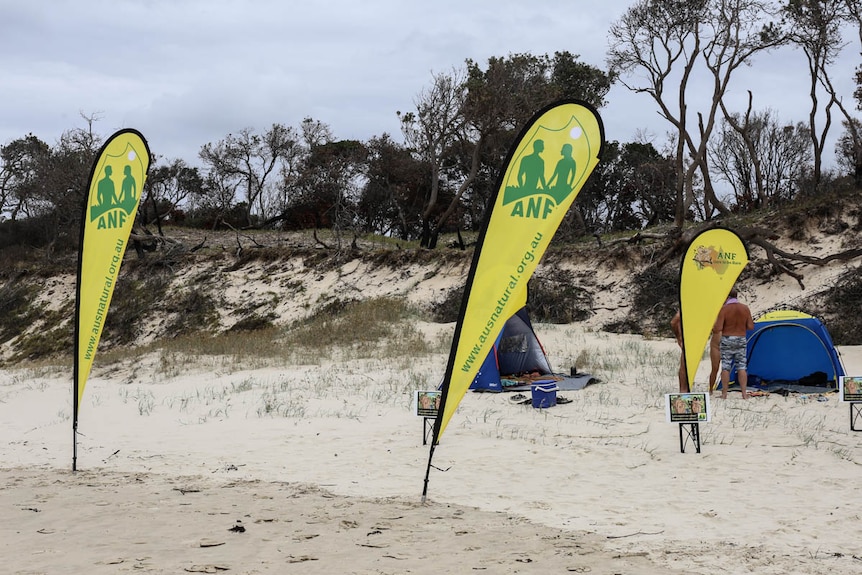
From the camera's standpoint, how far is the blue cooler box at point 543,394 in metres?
11.3

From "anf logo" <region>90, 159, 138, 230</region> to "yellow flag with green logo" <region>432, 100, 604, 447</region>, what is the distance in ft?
13.8

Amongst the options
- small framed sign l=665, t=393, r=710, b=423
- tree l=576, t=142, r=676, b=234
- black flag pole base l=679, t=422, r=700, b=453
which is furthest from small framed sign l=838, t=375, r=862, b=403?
tree l=576, t=142, r=676, b=234

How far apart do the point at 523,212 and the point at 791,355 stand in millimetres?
8701

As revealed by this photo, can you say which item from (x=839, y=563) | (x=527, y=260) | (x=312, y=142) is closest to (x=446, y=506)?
(x=527, y=260)

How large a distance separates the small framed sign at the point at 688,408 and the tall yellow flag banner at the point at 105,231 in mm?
6182

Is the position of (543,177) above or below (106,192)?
below

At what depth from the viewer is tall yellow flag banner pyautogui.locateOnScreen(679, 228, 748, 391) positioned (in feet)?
33.9

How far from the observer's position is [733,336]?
11570 mm

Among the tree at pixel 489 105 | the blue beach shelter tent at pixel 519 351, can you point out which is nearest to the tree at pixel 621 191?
the tree at pixel 489 105

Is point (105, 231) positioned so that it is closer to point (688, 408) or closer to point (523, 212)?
point (523, 212)

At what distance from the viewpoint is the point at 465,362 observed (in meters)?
6.39

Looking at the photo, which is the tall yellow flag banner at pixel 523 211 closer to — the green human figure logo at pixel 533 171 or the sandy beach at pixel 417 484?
the green human figure logo at pixel 533 171

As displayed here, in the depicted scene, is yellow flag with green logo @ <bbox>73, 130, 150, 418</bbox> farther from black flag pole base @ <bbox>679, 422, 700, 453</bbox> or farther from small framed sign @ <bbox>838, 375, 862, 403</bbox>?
small framed sign @ <bbox>838, 375, 862, 403</bbox>

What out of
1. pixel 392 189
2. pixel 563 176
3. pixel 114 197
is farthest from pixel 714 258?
pixel 392 189
